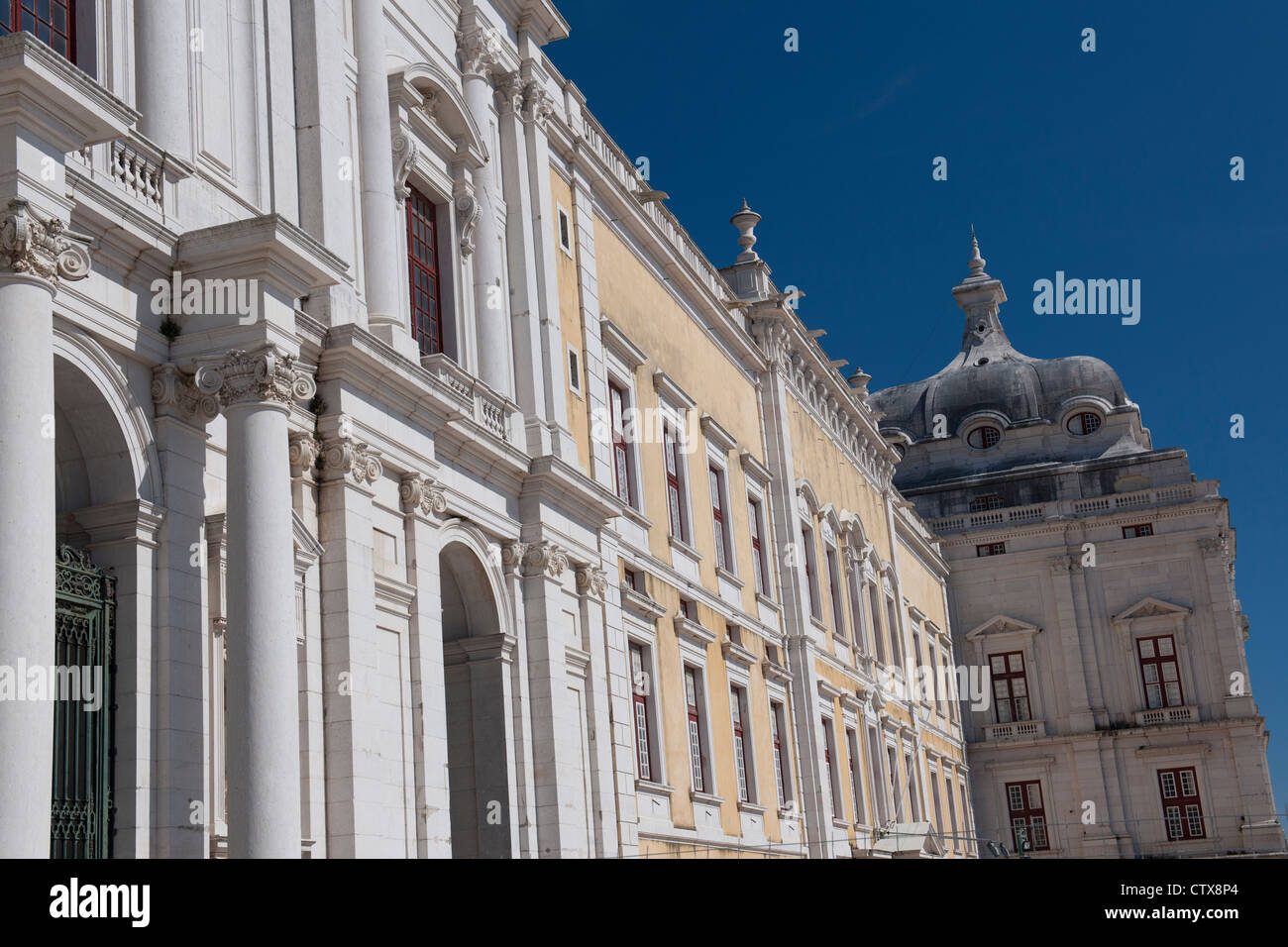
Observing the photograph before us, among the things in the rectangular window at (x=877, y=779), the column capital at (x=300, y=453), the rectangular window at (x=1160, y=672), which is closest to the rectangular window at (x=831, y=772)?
the rectangular window at (x=877, y=779)

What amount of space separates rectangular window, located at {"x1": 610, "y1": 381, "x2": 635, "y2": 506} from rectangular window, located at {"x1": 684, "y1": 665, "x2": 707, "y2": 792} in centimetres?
319

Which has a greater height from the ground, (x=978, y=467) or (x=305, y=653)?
(x=978, y=467)

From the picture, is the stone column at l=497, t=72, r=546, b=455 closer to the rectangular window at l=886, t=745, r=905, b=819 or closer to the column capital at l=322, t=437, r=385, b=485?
the column capital at l=322, t=437, r=385, b=485

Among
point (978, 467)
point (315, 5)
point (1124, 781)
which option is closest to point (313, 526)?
point (315, 5)

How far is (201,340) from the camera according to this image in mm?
12828

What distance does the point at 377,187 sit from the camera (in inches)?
665

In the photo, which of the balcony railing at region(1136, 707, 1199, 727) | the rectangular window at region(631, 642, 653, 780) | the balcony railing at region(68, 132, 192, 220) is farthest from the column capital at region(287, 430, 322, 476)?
the balcony railing at region(1136, 707, 1199, 727)

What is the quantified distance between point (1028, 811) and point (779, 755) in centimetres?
2570

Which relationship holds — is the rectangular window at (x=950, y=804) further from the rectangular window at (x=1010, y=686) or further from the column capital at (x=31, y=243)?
the column capital at (x=31, y=243)

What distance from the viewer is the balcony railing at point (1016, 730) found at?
5191 cm

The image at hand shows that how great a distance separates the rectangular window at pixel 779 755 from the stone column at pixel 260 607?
17318 mm

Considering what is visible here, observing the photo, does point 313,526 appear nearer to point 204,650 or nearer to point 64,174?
point 204,650

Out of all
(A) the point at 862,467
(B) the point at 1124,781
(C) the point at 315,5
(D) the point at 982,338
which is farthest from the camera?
(D) the point at 982,338
